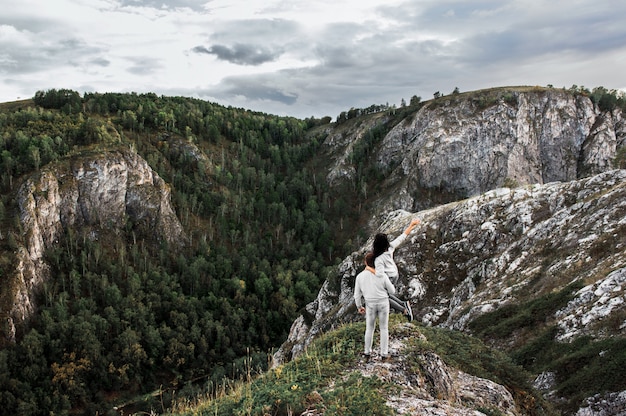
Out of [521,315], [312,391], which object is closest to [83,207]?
[521,315]

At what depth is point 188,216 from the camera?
164 metres

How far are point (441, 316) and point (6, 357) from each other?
11401 centimetres

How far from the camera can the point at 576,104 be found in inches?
6073

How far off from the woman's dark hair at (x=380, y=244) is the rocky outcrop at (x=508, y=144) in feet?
489

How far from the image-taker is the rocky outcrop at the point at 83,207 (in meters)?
119

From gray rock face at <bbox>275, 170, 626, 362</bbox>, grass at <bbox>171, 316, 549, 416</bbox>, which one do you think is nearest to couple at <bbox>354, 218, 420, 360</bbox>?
grass at <bbox>171, 316, 549, 416</bbox>

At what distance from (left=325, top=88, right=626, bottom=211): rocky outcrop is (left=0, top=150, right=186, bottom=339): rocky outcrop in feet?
302

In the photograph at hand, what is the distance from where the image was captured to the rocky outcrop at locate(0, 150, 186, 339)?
11944cm

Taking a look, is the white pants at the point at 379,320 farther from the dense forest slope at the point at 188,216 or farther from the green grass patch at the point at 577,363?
the dense forest slope at the point at 188,216

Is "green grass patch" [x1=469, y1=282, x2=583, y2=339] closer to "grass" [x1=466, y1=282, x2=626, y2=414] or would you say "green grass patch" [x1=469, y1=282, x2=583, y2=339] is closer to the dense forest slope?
"grass" [x1=466, y1=282, x2=626, y2=414]

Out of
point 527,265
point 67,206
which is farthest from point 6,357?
point 527,265

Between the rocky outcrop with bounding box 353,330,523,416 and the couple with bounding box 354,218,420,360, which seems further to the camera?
the couple with bounding box 354,218,420,360

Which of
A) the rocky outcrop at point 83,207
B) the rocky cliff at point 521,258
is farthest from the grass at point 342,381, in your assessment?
the rocky outcrop at point 83,207

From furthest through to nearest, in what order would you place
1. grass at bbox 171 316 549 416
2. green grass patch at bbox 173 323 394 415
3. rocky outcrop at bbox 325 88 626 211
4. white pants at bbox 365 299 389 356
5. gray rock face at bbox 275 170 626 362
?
1. rocky outcrop at bbox 325 88 626 211
2. gray rock face at bbox 275 170 626 362
3. white pants at bbox 365 299 389 356
4. grass at bbox 171 316 549 416
5. green grass patch at bbox 173 323 394 415
